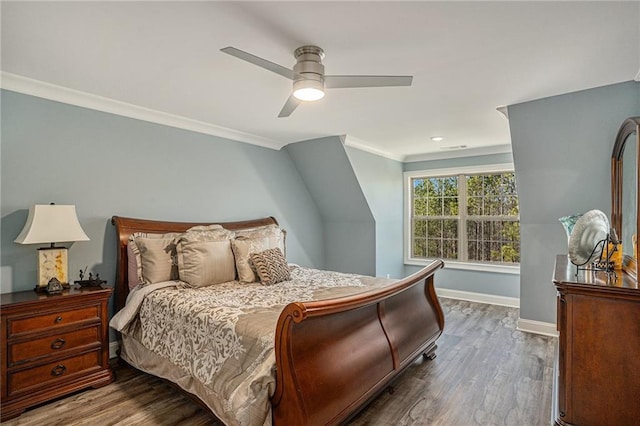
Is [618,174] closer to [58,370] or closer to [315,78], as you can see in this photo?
[315,78]

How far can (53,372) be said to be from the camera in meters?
2.39

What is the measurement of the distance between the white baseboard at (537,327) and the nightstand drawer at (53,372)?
165 inches

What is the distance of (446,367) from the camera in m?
2.90

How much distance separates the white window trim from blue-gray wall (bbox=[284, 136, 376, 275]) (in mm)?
1122

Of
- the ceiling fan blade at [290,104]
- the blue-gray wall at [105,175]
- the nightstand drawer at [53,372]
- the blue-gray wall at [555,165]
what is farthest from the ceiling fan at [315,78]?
the nightstand drawer at [53,372]

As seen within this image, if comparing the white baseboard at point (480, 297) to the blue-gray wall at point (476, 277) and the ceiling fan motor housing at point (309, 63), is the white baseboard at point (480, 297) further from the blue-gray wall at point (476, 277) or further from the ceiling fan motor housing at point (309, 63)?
the ceiling fan motor housing at point (309, 63)

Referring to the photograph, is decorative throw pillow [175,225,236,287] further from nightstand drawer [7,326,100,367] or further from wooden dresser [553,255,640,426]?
wooden dresser [553,255,640,426]

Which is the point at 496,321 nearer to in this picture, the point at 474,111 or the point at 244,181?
the point at 474,111

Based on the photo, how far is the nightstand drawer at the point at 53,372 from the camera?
7.29 ft

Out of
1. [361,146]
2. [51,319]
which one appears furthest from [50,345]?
[361,146]

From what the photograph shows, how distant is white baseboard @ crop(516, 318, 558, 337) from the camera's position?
3.61 metres

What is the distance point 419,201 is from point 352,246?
1.60 metres

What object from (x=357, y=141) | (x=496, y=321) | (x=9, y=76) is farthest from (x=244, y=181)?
(x=496, y=321)

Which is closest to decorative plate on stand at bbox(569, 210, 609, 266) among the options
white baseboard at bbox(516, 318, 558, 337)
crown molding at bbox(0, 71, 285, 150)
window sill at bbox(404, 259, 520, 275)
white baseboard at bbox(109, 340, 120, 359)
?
white baseboard at bbox(516, 318, 558, 337)
